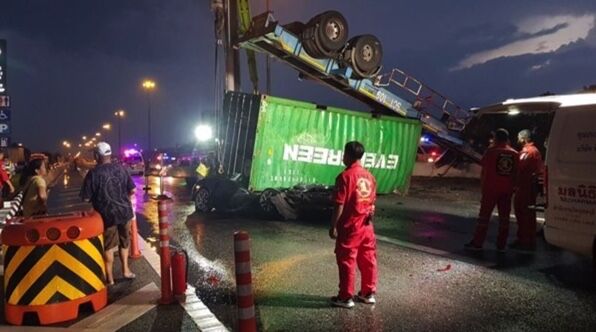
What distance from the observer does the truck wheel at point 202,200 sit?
12164 mm

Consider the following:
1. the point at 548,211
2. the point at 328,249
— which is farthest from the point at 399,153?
the point at 548,211

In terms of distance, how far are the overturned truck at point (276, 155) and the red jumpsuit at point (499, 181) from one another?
3846mm

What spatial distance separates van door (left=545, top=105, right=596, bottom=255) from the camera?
5.11 m

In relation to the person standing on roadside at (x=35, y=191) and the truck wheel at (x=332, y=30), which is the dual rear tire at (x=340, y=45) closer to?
the truck wheel at (x=332, y=30)

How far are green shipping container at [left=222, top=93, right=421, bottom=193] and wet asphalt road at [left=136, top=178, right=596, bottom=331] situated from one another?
2.05 meters

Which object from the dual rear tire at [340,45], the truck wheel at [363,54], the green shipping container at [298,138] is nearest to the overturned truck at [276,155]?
the green shipping container at [298,138]

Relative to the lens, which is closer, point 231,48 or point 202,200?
point 202,200

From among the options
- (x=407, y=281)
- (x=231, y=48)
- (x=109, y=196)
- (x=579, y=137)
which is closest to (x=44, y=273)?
(x=109, y=196)

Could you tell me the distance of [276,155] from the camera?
11742mm

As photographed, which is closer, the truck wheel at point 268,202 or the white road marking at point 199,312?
the white road marking at point 199,312

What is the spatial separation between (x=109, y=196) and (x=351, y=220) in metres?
2.83

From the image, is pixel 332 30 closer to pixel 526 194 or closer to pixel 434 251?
pixel 526 194

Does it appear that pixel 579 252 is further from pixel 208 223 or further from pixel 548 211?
pixel 208 223

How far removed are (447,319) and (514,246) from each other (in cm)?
370
